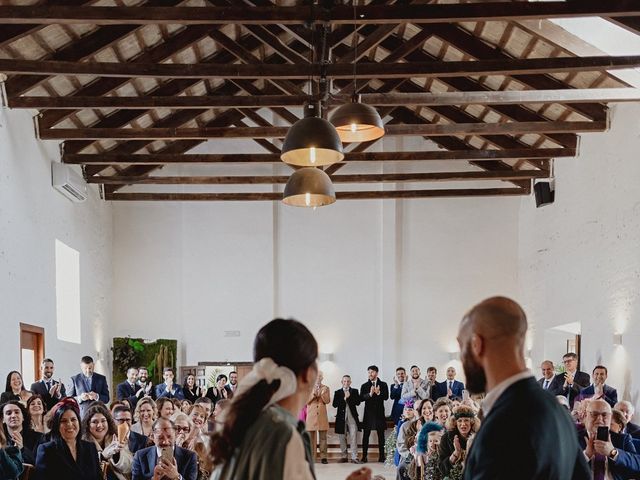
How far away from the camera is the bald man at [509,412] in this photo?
6.13 ft

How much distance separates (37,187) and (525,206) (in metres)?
8.81

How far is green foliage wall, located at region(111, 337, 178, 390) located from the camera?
51.3ft

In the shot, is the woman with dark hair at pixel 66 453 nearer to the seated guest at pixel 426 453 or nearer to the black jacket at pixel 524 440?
the seated guest at pixel 426 453

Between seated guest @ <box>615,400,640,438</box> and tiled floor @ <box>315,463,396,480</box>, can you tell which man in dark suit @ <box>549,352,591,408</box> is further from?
tiled floor @ <box>315,463,396,480</box>

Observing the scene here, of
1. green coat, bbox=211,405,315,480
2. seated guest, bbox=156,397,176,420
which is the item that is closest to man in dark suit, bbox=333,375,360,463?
seated guest, bbox=156,397,176,420

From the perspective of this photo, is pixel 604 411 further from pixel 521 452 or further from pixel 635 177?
pixel 635 177

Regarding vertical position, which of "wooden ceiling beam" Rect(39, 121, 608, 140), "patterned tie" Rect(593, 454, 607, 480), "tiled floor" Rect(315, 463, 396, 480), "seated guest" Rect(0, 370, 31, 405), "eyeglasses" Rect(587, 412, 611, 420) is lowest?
"tiled floor" Rect(315, 463, 396, 480)

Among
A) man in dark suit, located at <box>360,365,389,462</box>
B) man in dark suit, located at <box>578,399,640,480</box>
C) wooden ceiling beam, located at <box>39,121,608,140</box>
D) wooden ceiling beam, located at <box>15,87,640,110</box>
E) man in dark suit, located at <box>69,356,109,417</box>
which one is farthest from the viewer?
man in dark suit, located at <box>360,365,389,462</box>

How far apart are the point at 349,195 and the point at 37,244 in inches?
228

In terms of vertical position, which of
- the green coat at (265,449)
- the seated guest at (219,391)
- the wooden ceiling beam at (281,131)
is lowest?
the seated guest at (219,391)

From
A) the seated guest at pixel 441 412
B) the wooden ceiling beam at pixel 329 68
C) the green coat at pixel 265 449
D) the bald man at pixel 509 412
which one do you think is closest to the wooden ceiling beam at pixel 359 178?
the wooden ceiling beam at pixel 329 68

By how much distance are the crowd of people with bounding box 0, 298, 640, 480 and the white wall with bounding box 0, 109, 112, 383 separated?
77cm

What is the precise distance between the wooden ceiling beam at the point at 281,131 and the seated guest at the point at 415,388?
4530 mm

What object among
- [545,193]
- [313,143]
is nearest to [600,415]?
[313,143]
